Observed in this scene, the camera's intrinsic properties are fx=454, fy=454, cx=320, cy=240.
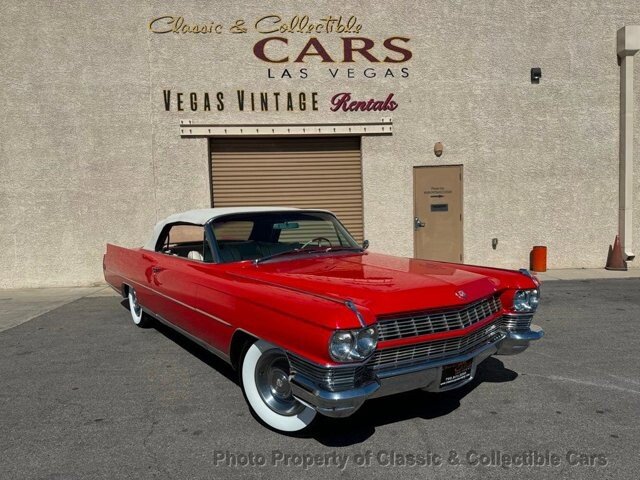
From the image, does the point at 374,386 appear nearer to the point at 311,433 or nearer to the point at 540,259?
the point at 311,433

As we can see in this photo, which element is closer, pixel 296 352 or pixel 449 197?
pixel 296 352

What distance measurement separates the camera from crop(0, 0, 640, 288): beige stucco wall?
8844 mm

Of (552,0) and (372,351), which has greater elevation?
(552,0)

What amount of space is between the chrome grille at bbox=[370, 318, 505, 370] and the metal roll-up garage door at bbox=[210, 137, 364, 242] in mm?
6752

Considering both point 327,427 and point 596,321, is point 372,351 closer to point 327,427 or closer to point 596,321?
point 327,427

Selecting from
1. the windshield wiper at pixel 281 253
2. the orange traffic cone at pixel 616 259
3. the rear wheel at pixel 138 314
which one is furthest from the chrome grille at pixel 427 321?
the orange traffic cone at pixel 616 259

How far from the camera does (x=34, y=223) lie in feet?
29.2

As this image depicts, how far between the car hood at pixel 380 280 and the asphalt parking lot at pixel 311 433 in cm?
84

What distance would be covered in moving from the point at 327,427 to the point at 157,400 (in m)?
1.36

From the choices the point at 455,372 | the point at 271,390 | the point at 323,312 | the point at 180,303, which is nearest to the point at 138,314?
the point at 180,303

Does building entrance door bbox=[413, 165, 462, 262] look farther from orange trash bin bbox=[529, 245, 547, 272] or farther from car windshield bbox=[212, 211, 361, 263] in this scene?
car windshield bbox=[212, 211, 361, 263]

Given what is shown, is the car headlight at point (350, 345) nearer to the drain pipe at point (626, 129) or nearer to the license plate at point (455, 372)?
the license plate at point (455, 372)

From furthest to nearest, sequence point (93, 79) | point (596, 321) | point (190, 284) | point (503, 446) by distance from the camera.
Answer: point (93, 79) < point (596, 321) < point (190, 284) < point (503, 446)

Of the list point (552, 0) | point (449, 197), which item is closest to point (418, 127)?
point (449, 197)
